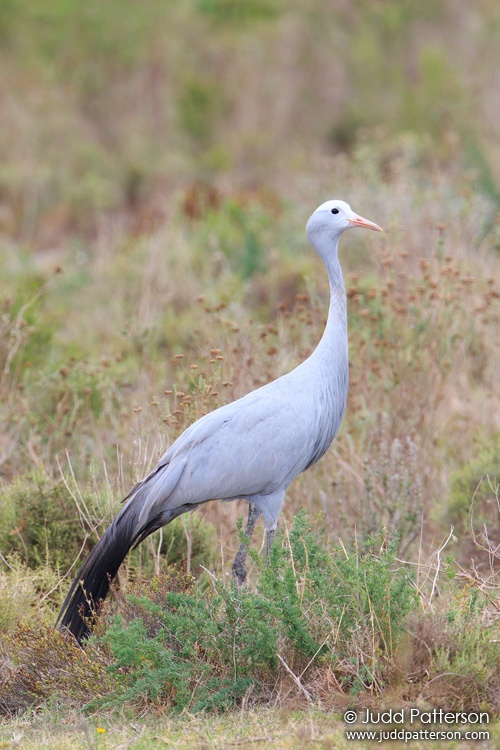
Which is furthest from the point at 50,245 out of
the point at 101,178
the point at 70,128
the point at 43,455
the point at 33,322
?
the point at 43,455

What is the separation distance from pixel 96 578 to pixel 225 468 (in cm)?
77

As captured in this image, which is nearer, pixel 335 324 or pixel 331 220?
pixel 335 324

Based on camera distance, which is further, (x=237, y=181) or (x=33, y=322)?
(x=237, y=181)

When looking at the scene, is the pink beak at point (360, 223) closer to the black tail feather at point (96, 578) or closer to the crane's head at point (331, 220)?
the crane's head at point (331, 220)

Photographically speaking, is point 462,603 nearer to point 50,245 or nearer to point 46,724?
point 46,724

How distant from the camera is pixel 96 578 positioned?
15.9 ft

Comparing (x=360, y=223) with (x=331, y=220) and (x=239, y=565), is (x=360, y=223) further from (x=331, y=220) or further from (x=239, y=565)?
(x=239, y=565)

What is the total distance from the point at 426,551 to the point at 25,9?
19164 millimetres

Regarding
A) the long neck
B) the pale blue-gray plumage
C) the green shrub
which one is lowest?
the green shrub

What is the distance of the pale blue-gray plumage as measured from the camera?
16.0 feet

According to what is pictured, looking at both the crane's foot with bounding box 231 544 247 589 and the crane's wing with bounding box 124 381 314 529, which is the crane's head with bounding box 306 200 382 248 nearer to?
the crane's wing with bounding box 124 381 314 529

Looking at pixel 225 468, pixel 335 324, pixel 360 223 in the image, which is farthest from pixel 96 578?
pixel 360 223

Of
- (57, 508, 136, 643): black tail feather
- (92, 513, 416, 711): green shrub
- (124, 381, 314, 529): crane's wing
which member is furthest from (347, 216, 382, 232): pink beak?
(57, 508, 136, 643): black tail feather

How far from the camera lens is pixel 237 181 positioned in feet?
56.0
